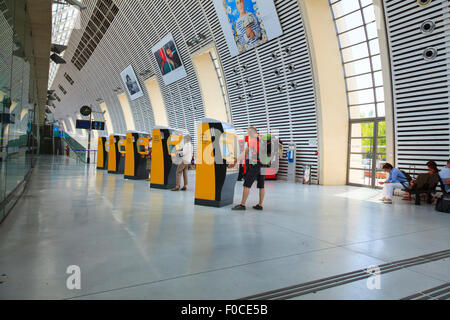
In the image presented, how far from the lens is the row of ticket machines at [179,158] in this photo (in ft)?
19.9

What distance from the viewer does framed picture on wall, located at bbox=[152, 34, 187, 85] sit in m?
18.4

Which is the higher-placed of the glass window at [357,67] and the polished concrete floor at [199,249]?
the glass window at [357,67]

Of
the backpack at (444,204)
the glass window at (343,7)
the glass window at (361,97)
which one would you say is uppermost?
the glass window at (343,7)

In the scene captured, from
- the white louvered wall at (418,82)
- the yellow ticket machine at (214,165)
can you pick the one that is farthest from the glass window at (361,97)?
the yellow ticket machine at (214,165)

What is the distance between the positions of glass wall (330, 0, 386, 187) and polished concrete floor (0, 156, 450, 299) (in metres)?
6.28

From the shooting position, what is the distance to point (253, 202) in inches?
267

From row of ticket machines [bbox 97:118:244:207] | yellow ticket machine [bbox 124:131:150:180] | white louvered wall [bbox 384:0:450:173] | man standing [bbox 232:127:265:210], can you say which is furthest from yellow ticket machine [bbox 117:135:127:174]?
white louvered wall [bbox 384:0:450:173]

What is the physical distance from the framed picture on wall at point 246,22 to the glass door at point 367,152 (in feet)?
17.3

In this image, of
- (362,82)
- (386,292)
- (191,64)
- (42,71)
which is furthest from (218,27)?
(386,292)

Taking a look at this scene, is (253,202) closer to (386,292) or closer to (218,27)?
(386,292)

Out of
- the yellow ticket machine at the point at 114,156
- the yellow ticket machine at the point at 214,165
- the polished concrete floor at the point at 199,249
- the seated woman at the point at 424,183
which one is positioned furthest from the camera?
the yellow ticket machine at the point at 114,156

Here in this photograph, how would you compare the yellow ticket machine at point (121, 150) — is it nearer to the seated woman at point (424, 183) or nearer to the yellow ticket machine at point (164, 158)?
the yellow ticket machine at point (164, 158)

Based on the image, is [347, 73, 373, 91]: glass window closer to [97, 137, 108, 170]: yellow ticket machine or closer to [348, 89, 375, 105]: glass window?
[348, 89, 375, 105]: glass window
